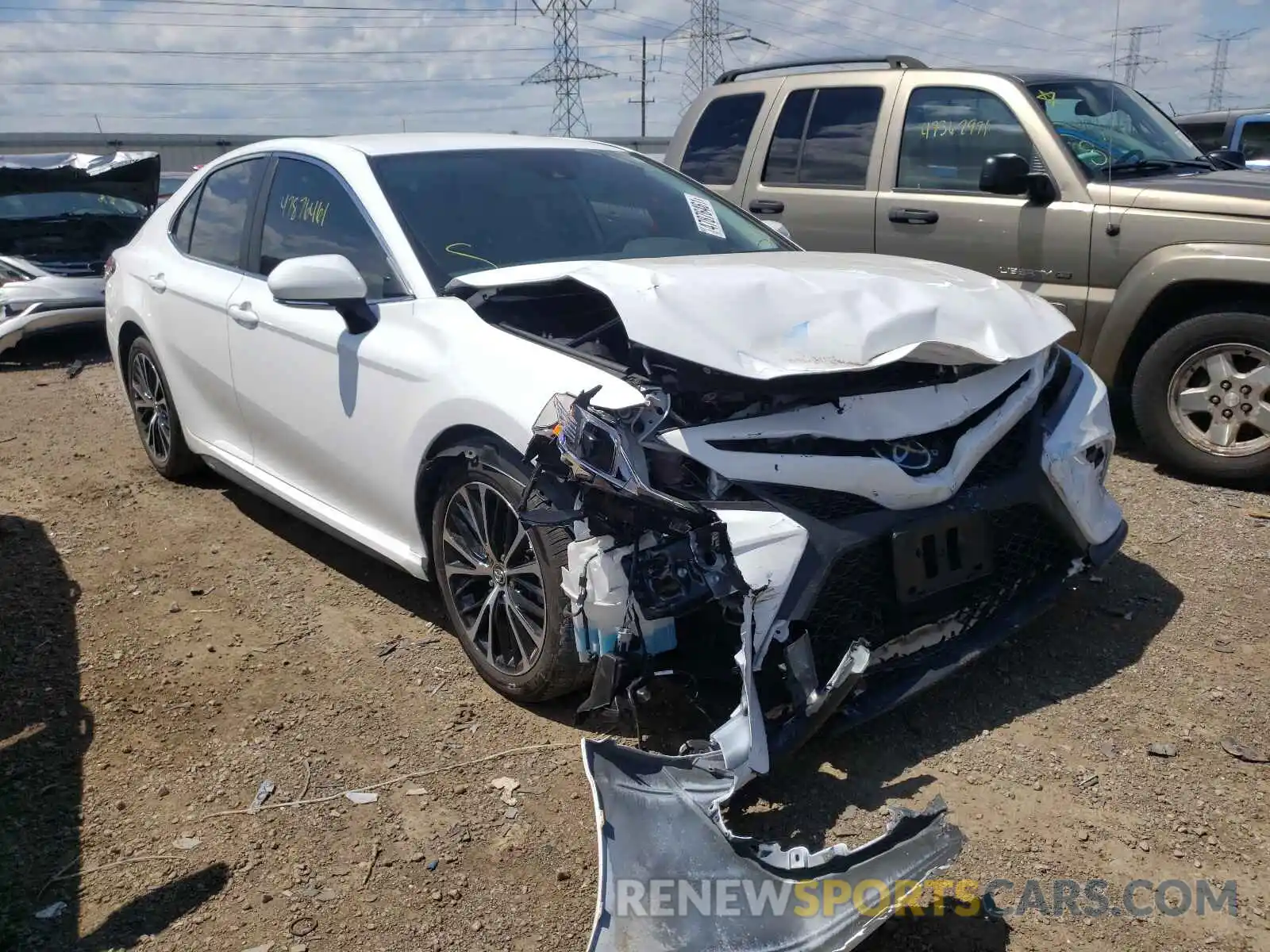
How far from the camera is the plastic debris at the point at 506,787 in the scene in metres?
2.90

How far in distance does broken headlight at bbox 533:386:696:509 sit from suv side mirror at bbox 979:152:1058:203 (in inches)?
137

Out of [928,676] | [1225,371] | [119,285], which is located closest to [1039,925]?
[928,676]

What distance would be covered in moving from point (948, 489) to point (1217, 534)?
7.36 feet

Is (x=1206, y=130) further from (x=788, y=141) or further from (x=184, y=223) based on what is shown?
(x=184, y=223)

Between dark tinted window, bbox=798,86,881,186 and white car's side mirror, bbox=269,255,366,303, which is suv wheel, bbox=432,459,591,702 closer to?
white car's side mirror, bbox=269,255,366,303

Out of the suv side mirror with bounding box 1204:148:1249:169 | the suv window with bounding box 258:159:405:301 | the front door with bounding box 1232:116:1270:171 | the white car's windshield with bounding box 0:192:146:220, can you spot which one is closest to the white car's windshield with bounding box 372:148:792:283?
the suv window with bounding box 258:159:405:301

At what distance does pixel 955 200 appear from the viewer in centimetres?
586

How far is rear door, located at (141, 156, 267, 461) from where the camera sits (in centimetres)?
454

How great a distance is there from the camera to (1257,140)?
1153 cm

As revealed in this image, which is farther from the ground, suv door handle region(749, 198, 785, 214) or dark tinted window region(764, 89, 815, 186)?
dark tinted window region(764, 89, 815, 186)

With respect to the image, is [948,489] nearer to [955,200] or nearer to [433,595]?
[433,595]

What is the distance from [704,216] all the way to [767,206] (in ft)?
8.24

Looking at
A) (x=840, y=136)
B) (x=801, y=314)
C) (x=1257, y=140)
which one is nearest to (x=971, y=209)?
(x=840, y=136)

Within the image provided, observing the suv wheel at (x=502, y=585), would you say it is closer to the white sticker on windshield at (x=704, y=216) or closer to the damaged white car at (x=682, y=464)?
the damaged white car at (x=682, y=464)
